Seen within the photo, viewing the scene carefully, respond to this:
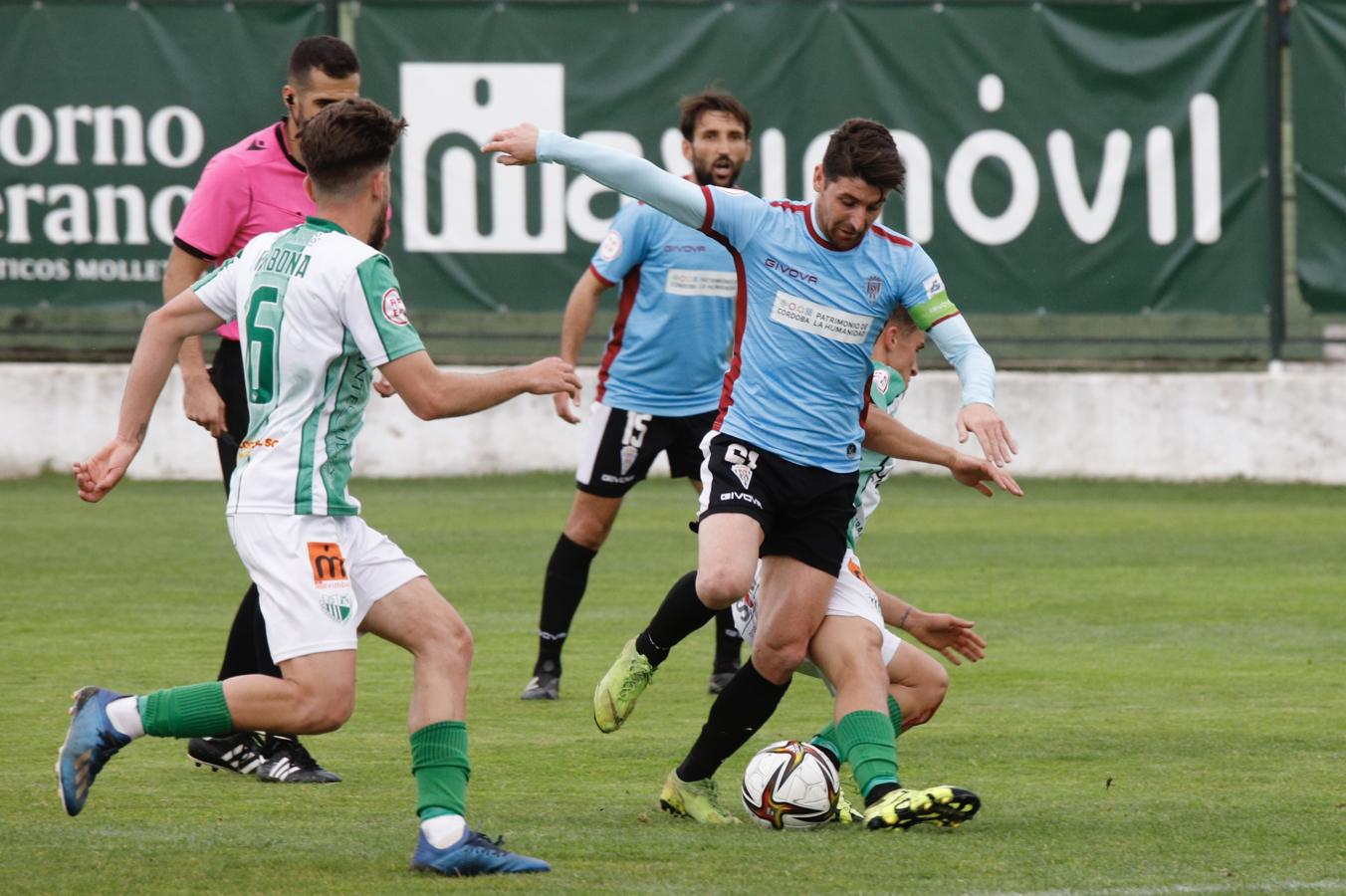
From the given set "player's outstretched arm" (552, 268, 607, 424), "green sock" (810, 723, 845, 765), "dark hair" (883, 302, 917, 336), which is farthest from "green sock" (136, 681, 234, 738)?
"player's outstretched arm" (552, 268, 607, 424)

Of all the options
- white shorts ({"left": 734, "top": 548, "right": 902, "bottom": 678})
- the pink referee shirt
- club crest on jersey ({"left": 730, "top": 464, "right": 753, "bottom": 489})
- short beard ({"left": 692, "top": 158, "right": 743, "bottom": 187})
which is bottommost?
white shorts ({"left": 734, "top": 548, "right": 902, "bottom": 678})

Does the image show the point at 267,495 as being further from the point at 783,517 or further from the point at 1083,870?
the point at 1083,870

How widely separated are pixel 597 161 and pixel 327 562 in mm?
1588

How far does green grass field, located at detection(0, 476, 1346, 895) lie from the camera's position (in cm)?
525

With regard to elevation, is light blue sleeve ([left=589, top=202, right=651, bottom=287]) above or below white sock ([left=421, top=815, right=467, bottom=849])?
above

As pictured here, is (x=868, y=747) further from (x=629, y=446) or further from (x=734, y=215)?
(x=629, y=446)

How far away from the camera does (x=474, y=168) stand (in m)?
16.3

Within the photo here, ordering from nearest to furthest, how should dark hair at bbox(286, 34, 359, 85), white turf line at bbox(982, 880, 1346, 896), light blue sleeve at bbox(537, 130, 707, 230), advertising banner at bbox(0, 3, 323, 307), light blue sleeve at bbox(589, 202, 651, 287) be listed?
1. white turf line at bbox(982, 880, 1346, 896)
2. light blue sleeve at bbox(537, 130, 707, 230)
3. dark hair at bbox(286, 34, 359, 85)
4. light blue sleeve at bbox(589, 202, 651, 287)
5. advertising banner at bbox(0, 3, 323, 307)

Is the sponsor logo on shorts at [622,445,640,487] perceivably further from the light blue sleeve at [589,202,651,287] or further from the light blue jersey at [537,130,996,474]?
the light blue jersey at [537,130,996,474]

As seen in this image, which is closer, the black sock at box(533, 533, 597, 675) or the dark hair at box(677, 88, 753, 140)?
the black sock at box(533, 533, 597, 675)

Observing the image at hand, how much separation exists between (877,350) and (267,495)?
2333 millimetres

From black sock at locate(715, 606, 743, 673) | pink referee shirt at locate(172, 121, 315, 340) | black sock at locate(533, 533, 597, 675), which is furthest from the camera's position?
black sock at locate(715, 606, 743, 673)

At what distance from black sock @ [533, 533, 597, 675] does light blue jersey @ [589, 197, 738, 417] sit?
666mm

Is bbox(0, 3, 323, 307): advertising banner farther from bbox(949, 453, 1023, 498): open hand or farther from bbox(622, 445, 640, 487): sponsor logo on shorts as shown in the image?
bbox(949, 453, 1023, 498): open hand
